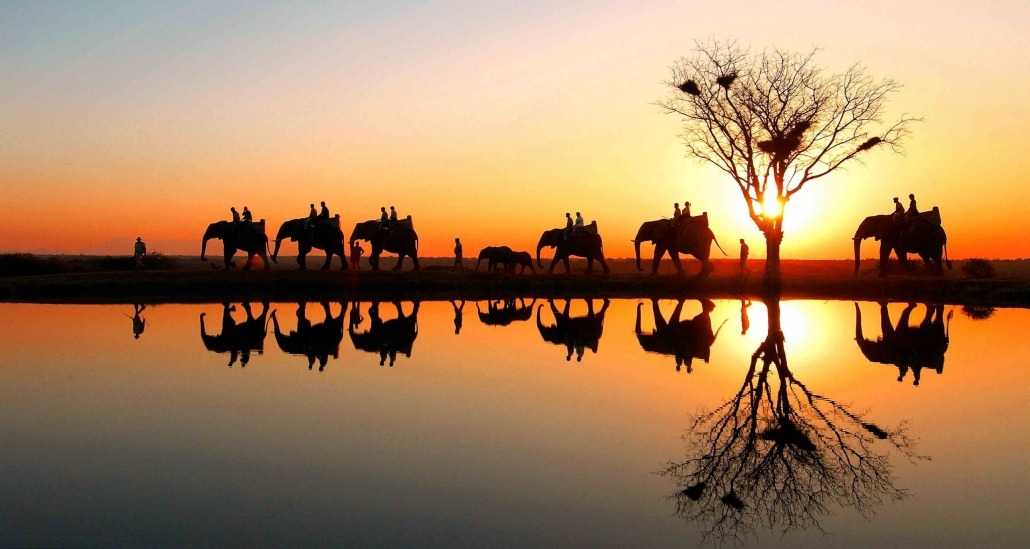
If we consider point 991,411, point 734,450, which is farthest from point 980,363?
point 734,450

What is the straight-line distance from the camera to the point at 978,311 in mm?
26219

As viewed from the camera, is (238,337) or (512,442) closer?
(512,442)

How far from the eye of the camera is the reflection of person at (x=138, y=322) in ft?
65.9

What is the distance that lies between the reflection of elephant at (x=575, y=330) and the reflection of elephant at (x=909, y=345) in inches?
227

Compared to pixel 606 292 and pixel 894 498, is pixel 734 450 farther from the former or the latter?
pixel 606 292

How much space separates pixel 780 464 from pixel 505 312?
19411mm

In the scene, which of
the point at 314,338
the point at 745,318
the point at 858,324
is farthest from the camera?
the point at 745,318

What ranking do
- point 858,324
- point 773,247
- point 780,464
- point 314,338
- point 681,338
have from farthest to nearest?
point 773,247, point 858,324, point 681,338, point 314,338, point 780,464

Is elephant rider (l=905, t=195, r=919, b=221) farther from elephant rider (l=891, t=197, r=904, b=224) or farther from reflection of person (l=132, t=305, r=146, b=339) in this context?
reflection of person (l=132, t=305, r=146, b=339)

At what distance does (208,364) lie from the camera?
15461 mm

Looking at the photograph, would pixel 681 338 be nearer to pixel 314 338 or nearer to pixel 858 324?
pixel 858 324

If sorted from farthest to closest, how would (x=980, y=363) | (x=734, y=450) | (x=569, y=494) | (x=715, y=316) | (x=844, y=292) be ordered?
(x=844, y=292) → (x=715, y=316) → (x=980, y=363) → (x=734, y=450) → (x=569, y=494)

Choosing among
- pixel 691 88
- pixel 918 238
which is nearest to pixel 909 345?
pixel 918 238

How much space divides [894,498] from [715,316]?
707 inches
